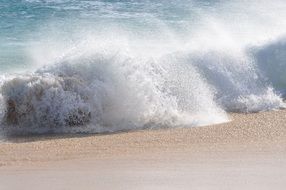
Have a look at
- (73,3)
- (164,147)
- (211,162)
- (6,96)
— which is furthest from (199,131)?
(73,3)

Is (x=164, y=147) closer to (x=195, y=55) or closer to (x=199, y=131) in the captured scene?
(x=199, y=131)

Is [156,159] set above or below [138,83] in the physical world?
above

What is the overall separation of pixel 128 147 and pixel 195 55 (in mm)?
3533

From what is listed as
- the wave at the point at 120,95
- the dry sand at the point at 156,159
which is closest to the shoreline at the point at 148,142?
the dry sand at the point at 156,159

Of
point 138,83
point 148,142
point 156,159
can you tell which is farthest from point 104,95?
point 156,159

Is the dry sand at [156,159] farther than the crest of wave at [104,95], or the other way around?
the crest of wave at [104,95]

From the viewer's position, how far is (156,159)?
622cm

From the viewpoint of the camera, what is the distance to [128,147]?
6.75m

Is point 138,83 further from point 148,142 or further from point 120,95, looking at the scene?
point 148,142

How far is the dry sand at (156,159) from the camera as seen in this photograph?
17.9ft

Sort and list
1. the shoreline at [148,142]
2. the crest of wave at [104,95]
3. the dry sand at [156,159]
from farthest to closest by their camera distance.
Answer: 1. the crest of wave at [104,95]
2. the shoreline at [148,142]
3. the dry sand at [156,159]

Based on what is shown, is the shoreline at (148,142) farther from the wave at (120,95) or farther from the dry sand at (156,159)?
the wave at (120,95)

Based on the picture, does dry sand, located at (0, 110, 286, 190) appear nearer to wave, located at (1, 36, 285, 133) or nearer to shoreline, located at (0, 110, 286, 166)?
shoreline, located at (0, 110, 286, 166)

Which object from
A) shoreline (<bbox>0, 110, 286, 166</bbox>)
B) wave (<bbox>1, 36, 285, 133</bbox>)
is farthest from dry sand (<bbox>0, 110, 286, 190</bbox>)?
wave (<bbox>1, 36, 285, 133</bbox>)
